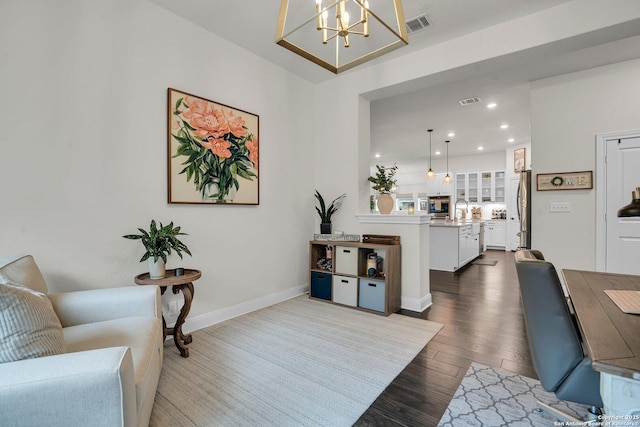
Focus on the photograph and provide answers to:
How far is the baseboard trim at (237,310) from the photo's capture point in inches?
108

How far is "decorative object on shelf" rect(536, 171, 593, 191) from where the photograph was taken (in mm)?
3516

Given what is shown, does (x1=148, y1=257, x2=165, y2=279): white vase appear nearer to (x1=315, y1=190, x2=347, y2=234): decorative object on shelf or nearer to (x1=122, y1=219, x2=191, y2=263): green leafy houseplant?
(x1=122, y1=219, x2=191, y2=263): green leafy houseplant

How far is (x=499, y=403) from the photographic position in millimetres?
1708

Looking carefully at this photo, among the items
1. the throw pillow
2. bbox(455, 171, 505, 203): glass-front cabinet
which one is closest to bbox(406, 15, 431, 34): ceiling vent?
the throw pillow

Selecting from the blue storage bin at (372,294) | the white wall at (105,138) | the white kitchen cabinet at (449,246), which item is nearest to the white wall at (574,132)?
the white kitchen cabinet at (449,246)

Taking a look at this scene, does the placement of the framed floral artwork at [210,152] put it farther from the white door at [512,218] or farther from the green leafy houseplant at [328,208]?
the white door at [512,218]

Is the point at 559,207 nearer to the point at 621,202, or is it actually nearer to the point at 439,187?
the point at 621,202

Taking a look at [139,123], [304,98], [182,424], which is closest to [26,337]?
[182,424]

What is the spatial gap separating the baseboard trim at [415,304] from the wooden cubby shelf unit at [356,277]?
0.09 meters

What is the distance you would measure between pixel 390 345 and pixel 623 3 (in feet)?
10.7

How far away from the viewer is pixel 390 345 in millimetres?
2447

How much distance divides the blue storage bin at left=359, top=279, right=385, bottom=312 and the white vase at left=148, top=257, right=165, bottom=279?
2.04 m

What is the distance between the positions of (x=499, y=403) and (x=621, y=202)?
10.4 feet

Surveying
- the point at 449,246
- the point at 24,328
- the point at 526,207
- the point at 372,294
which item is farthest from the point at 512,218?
the point at 24,328
